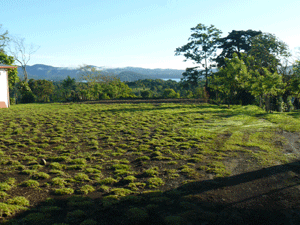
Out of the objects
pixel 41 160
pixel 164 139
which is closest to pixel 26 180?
pixel 41 160

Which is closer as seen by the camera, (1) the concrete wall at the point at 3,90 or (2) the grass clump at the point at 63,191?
(2) the grass clump at the point at 63,191

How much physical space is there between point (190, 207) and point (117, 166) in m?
2.82

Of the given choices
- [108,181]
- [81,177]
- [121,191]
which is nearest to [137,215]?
[121,191]

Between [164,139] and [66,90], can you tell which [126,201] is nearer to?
[164,139]

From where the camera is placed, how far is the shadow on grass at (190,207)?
153 inches

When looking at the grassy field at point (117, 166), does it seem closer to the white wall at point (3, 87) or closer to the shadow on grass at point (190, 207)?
the shadow on grass at point (190, 207)

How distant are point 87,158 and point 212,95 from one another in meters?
23.2

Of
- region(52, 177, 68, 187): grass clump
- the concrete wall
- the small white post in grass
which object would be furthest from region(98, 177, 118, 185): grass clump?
the concrete wall

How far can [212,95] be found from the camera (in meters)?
27.9

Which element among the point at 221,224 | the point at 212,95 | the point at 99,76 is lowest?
the point at 221,224

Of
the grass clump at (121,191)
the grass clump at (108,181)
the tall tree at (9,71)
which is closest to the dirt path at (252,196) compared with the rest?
the grass clump at (121,191)

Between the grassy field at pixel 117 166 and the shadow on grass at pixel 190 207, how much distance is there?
0.8 inches

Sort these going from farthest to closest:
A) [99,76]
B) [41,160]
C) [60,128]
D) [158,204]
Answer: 1. [99,76]
2. [60,128]
3. [41,160]
4. [158,204]

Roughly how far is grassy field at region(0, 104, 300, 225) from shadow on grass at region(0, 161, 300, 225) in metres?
0.02
